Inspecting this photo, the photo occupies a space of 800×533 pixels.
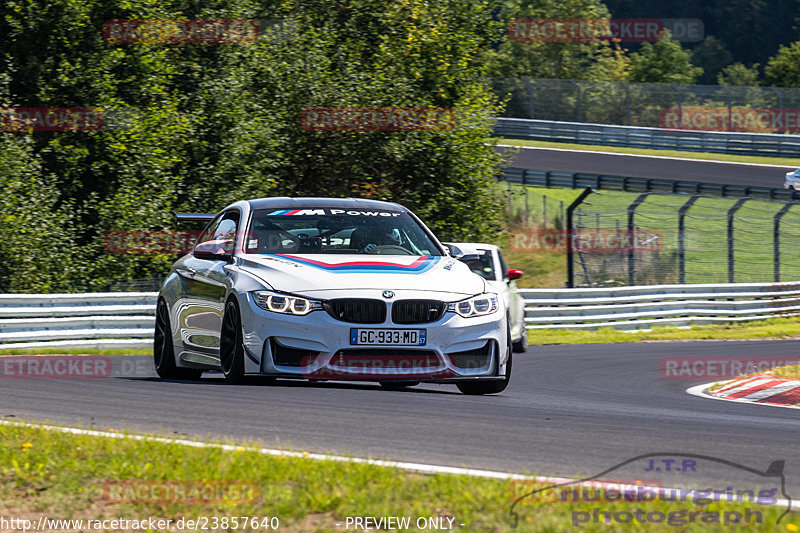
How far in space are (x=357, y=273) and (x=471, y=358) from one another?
1036 millimetres

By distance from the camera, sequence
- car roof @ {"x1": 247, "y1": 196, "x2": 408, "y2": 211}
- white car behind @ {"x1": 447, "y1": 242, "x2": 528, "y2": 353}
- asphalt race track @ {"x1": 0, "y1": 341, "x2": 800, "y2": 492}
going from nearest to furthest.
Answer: asphalt race track @ {"x1": 0, "y1": 341, "x2": 800, "y2": 492} → car roof @ {"x1": 247, "y1": 196, "x2": 408, "y2": 211} → white car behind @ {"x1": 447, "y1": 242, "x2": 528, "y2": 353}

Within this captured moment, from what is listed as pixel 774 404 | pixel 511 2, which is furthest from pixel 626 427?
pixel 511 2

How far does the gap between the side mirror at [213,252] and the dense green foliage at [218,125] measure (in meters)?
14.0

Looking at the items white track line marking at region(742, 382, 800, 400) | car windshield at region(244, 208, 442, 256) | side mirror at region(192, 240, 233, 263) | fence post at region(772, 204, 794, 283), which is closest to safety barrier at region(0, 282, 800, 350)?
fence post at region(772, 204, 794, 283)

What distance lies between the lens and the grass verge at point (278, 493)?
4.51 m

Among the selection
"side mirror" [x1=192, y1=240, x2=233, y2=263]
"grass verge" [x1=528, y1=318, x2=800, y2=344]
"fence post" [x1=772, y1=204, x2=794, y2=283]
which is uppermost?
"side mirror" [x1=192, y1=240, x2=233, y2=263]

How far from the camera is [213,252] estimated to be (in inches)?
354

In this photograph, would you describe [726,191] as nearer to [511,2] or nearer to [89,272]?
[89,272]

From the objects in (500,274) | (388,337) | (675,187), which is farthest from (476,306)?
(675,187)

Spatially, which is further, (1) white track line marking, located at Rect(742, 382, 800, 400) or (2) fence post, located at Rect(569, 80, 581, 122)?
(2) fence post, located at Rect(569, 80, 581, 122)

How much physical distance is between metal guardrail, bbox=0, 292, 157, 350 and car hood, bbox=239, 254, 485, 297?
8632 mm

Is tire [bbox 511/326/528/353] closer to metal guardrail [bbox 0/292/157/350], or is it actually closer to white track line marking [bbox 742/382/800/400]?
metal guardrail [bbox 0/292/157/350]

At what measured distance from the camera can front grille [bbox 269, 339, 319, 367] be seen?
8047 mm

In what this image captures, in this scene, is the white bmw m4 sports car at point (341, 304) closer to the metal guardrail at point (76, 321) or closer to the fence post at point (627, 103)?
the metal guardrail at point (76, 321)
